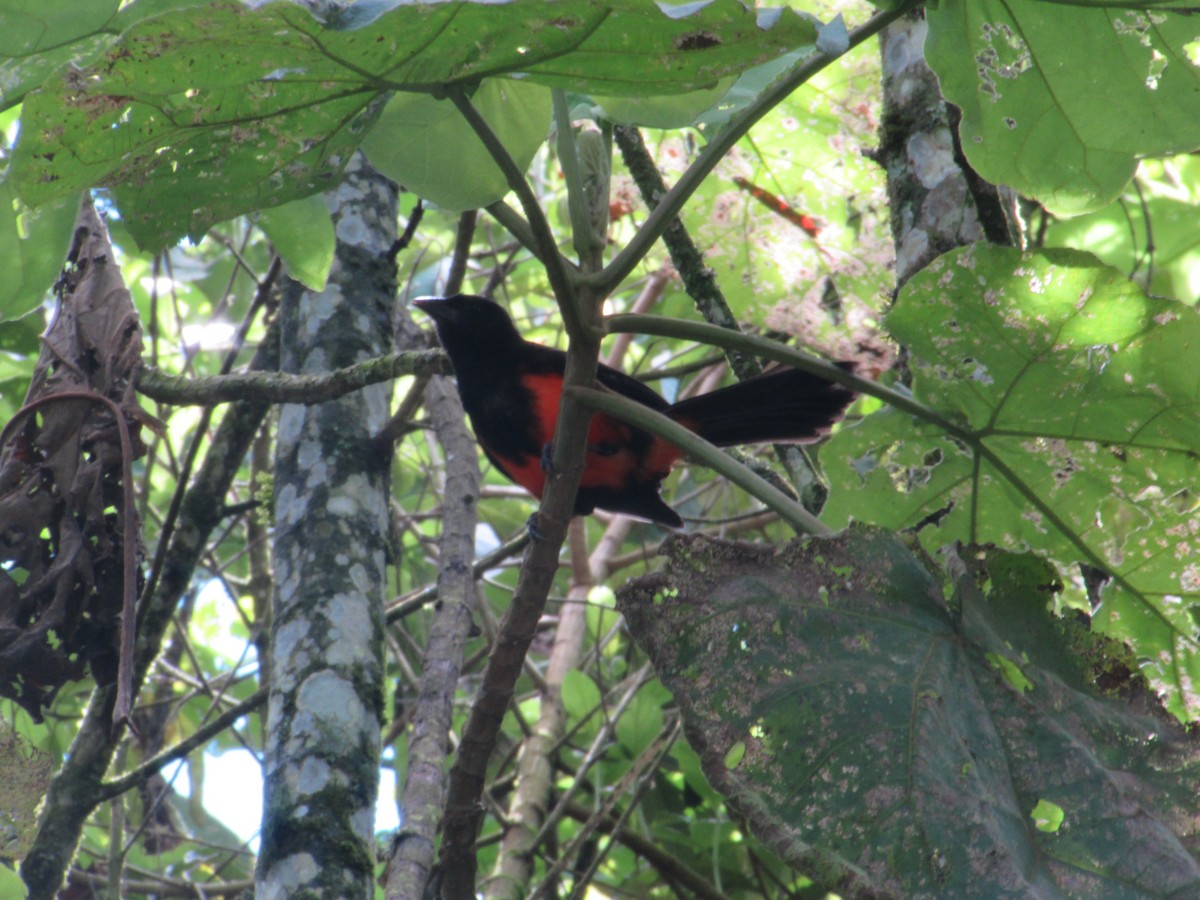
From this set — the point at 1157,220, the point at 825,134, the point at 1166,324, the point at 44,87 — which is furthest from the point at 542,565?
the point at 1157,220

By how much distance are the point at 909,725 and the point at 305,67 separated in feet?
3.83

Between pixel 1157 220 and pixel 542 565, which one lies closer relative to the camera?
pixel 542 565

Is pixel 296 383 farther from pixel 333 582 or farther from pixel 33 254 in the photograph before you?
pixel 33 254

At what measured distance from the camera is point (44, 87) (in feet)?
4.77

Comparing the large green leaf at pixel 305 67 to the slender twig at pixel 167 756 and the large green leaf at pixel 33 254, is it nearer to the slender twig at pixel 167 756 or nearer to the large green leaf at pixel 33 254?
the large green leaf at pixel 33 254

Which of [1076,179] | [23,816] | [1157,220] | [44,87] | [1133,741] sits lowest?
[23,816]

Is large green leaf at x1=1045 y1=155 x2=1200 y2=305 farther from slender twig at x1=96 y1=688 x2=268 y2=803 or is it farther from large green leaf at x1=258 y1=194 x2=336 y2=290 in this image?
slender twig at x1=96 y1=688 x2=268 y2=803

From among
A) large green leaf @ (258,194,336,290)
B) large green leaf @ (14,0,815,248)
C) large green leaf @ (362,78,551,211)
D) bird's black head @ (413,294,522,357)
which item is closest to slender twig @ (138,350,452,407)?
large green leaf @ (258,194,336,290)

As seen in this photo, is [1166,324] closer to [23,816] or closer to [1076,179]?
[1076,179]

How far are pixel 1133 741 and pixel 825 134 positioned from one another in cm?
217

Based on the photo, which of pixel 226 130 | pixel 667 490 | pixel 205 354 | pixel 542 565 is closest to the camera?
pixel 226 130

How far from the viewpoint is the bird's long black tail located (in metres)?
3.03

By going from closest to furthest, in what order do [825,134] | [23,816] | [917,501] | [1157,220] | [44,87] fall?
[44,87]
[23,816]
[917,501]
[825,134]
[1157,220]

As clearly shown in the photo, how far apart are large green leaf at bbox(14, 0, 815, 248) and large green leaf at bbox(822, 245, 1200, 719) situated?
643 millimetres
